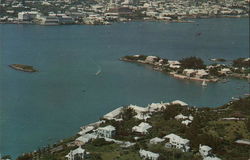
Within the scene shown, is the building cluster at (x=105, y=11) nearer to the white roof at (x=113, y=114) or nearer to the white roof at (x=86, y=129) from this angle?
the white roof at (x=113, y=114)

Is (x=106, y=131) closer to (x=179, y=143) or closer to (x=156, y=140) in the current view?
(x=156, y=140)

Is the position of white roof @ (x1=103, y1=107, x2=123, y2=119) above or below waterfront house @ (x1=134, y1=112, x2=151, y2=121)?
below

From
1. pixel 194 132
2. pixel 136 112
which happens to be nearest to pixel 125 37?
pixel 136 112

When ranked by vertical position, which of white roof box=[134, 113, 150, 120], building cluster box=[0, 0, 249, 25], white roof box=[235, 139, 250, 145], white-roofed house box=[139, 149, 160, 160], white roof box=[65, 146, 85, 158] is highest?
white roof box=[65, 146, 85, 158]

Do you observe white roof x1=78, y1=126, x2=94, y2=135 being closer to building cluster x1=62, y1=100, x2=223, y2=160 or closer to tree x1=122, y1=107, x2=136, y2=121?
building cluster x1=62, y1=100, x2=223, y2=160

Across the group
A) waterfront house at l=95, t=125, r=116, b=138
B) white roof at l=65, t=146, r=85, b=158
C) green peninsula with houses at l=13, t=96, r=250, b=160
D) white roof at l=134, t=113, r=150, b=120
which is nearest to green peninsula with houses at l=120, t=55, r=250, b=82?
green peninsula with houses at l=13, t=96, r=250, b=160

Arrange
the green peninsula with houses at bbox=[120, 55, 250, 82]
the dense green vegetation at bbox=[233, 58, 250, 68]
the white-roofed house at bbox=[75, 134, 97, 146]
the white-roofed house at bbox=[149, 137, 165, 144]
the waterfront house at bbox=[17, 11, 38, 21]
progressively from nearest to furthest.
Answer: the white-roofed house at bbox=[149, 137, 165, 144], the white-roofed house at bbox=[75, 134, 97, 146], the green peninsula with houses at bbox=[120, 55, 250, 82], the dense green vegetation at bbox=[233, 58, 250, 68], the waterfront house at bbox=[17, 11, 38, 21]
